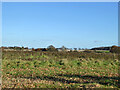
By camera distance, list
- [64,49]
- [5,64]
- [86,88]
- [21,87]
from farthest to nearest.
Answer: [64,49] → [5,64] → [21,87] → [86,88]

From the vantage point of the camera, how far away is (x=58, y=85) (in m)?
8.91

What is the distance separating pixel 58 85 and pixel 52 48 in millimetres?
31789

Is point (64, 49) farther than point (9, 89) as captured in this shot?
Yes

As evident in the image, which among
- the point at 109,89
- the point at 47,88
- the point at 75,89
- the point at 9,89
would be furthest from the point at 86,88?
the point at 9,89

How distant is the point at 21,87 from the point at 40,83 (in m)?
1.02

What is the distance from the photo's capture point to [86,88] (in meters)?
7.99

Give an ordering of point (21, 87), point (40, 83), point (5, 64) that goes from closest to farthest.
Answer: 1. point (21, 87)
2. point (40, 83)
3. point (5, 64)

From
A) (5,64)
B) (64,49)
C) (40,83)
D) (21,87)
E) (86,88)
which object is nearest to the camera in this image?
(86,88)

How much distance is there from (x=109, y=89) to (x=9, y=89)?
3.89 meters

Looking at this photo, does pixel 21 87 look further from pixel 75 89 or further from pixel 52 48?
pixel 52 48

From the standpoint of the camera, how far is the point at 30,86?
345 inches

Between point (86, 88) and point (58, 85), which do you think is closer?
point (86, 88)

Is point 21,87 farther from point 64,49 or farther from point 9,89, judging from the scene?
point 64,49

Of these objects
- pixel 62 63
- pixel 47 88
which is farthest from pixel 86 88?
pixel 62 63
